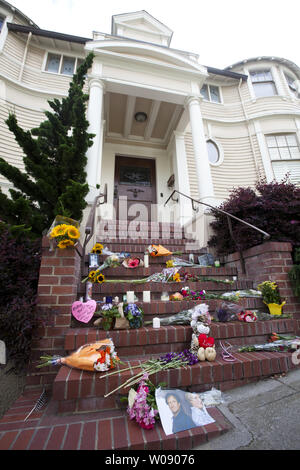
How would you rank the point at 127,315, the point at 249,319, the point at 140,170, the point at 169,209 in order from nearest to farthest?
the point at 127,315 < the point at 249,319 < the point at 169,209 < the point at 140,170

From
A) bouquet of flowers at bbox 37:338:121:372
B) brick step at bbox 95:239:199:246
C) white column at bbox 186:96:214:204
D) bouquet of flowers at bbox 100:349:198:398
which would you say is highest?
white column at bbox 186:96:214:204

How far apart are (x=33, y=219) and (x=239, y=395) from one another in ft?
8.63

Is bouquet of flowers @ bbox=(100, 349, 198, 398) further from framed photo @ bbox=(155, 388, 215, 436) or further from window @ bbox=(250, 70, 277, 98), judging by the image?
window @ bbox=(250, 70, 277, 98)

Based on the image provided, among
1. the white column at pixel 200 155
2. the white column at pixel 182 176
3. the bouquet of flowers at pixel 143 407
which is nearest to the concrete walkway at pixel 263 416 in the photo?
the bouquet of flowers at pixel 143 407

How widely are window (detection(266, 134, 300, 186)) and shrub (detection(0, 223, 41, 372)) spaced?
6.66m

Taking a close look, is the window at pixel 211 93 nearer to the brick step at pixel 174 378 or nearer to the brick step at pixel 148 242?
the brick step at pixel 148 242

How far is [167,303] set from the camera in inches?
76.6

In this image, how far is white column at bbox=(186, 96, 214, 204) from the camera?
421cm

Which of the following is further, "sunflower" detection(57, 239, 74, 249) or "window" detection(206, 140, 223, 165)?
"window" detection(206, 140, 223, 165)

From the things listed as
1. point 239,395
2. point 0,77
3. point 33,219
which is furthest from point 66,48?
point 239,395

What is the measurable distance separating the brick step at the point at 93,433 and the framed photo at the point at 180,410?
3 cm

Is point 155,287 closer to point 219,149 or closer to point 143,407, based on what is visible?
point 143,407

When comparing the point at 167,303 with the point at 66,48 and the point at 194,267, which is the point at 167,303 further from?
the point at 66,48

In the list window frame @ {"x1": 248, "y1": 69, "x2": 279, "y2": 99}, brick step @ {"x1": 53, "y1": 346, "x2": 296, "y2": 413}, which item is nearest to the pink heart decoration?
brick step @ {"x1": 53, "y1": 346, "x2": 296, "y2": 413}
